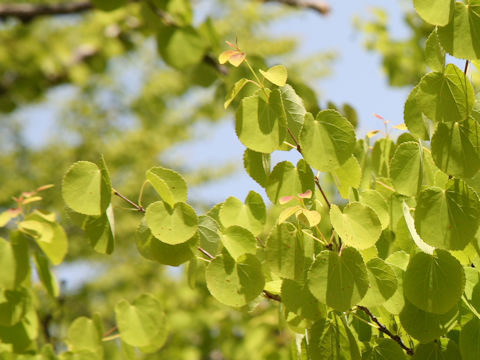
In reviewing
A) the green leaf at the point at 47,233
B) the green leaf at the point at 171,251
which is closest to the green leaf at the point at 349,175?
the green leaf at the point at 171,251

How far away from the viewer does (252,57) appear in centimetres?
80

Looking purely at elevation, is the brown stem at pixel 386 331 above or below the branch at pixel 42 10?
above

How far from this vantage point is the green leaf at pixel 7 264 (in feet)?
1.46

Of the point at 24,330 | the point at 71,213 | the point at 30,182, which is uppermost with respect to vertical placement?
the point at 71,213

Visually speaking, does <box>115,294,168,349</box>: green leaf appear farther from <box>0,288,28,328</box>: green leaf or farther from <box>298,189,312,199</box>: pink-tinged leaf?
<box>298,189,312,199</box>: pink-tinged leaf

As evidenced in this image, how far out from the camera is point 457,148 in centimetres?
34

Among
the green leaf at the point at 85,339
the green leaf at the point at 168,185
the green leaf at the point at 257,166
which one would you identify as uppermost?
the green leaf at the point at 257,166

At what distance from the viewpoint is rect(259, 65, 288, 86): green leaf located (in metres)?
0.35

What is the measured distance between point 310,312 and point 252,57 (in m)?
0.52

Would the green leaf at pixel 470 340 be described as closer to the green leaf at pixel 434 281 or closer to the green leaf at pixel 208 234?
the green leaf at pixel 434 281

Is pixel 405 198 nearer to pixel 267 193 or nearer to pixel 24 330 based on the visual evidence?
pixel 267 193

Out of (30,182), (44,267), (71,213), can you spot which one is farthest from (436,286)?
(30,182)

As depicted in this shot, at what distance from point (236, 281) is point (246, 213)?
0.07 metres

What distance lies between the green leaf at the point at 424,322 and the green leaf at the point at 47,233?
0.97 feet
